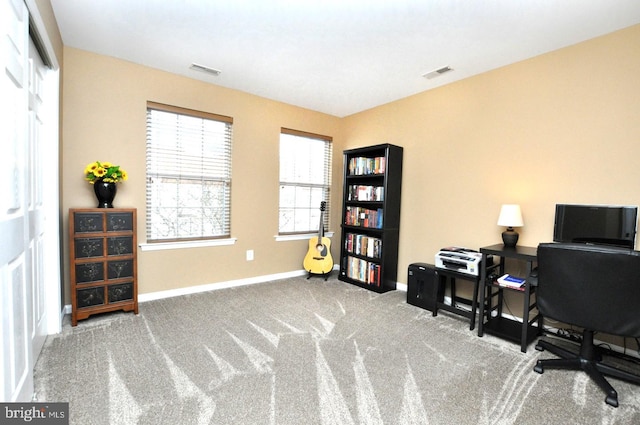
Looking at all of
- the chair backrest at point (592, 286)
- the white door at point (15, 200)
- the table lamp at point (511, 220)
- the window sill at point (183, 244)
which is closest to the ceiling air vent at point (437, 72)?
the table lamp at point (511, 220)

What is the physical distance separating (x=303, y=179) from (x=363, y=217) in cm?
108

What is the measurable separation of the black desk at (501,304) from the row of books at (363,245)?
1.31 m

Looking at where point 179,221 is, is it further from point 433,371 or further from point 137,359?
point 433,371

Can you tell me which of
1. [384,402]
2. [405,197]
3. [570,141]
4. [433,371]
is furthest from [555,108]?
[384,402]

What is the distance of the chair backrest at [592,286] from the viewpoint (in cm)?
167

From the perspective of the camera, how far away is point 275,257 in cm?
409

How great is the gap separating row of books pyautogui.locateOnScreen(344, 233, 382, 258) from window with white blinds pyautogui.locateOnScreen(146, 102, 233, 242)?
1.64 m

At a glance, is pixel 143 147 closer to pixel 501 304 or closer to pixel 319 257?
pixel 319 257

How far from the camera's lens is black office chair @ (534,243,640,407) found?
5.49 ft

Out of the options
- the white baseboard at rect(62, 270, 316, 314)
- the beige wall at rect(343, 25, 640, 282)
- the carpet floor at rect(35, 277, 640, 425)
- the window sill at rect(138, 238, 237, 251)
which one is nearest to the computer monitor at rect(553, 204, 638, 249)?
the beige wall at rect(343, 25, 640, 282)

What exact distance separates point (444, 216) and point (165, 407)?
307cm

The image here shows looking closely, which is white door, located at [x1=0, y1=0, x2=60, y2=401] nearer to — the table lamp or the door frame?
the door frame

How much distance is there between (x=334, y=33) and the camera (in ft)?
7.80

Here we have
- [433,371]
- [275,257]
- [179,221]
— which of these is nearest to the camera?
[433,371]
